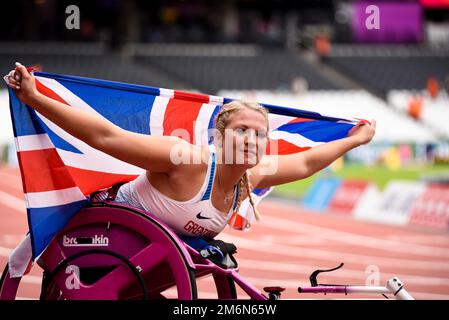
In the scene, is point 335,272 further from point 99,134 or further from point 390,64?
point 390,64

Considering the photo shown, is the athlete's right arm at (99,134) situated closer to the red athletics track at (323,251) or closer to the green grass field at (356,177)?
the red athletics track at (323,251)

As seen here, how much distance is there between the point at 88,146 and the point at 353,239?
6.98 metres

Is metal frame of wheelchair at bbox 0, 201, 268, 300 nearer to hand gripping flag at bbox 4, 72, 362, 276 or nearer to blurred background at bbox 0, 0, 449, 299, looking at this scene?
hand gripping flag at bbox 4, 72, 362, 276

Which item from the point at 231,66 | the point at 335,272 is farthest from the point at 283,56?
the point at 335,272

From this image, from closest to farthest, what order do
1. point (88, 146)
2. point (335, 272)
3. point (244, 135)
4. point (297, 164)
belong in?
point (244, 135) < point (88, 146) < point (297, 164) < point (335, 272)

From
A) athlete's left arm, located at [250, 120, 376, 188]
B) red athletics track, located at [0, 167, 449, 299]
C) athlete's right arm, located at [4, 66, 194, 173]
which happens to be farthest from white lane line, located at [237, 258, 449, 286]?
athlete's right arm, located at [4, 66, 194, 173]

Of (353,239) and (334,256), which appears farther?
(353,239)

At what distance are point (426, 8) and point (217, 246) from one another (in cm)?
3362

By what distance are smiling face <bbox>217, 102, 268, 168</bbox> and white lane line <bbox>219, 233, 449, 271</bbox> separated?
4858mm

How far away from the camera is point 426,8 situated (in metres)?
35.1

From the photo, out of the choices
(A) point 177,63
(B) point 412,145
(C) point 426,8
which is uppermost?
(C) point 426,8

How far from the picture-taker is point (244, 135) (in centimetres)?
307
